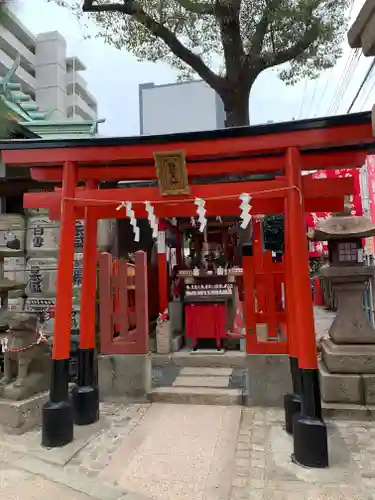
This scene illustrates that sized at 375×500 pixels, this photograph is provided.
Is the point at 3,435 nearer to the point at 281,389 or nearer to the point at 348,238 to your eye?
the point at 281,389

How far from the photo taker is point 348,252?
608 cm

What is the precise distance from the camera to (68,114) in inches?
2259

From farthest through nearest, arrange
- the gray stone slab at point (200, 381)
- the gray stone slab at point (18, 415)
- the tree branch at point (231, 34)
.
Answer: the tree branch at point (231, 34), the gray stone slab at point (200, 381), the gray stone slab at point (18, 415)

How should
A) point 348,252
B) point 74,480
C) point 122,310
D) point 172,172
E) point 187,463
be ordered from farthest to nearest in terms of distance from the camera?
point 122,310 < point 348,252 < point 172,172 < point 187,463 < point 74,480

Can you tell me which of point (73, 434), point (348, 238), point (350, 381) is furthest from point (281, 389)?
point (73, 434)

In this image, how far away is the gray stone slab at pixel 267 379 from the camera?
5828mm

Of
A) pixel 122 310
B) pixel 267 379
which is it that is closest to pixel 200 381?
pixel 267 379

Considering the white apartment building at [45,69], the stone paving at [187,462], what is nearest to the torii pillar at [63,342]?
the stone paving at [187,462]

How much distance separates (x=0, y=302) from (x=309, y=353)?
572 cm

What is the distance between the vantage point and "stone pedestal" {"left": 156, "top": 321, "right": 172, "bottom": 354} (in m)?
9.05

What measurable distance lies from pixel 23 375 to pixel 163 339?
4028 mm

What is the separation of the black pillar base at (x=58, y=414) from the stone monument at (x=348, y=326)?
11.5 ft

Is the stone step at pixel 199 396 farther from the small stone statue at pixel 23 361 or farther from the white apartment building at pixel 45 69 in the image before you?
the white apartment building at pixel 45 69

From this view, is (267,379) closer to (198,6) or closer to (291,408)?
(291,408)
